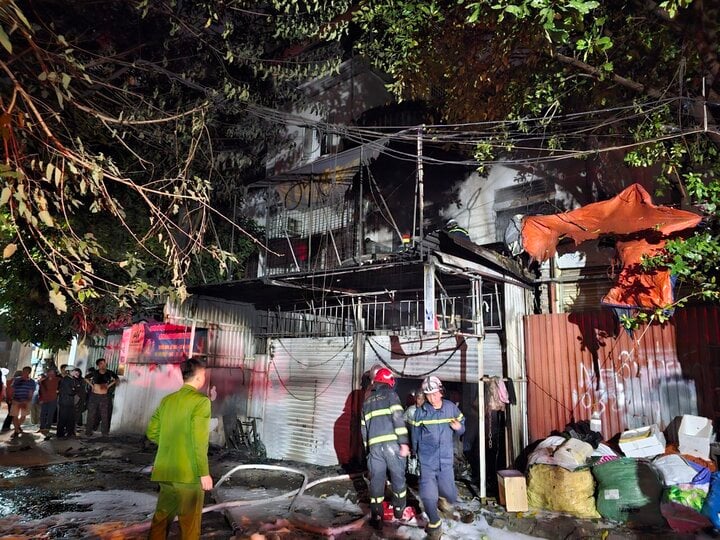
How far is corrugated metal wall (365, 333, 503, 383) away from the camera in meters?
8.72

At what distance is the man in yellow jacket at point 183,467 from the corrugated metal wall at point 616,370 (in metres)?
5.92

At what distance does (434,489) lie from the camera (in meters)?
5.98

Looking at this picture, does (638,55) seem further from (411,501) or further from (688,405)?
(411,501)

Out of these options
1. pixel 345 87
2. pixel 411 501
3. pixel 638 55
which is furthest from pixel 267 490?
pixel 345 87

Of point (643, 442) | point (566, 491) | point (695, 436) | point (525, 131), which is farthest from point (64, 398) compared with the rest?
point (695, 436)

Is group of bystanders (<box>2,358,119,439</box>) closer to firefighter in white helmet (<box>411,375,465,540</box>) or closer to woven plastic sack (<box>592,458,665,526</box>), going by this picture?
firefighter in white helmet (<box>411,375,465,540</box>)

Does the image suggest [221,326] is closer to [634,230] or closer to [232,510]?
[232,510]

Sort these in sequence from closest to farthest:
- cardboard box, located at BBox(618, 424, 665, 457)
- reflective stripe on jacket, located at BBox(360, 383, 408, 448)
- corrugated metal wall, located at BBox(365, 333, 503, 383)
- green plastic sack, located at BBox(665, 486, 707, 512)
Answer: green plastic sack, located at BBox(665, 486, 707, 512)
reflective stripe on jacket, located at BBox(360, 383, 408, 448)
cardboard box, located at BBox(618, 424, 665, 457)
corrugated metal wall, located at BBox(365, 333, 503, 383)

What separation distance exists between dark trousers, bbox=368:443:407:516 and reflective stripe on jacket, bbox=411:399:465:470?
334mm

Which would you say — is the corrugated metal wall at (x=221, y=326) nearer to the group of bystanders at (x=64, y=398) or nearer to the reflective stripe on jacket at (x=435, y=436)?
the group of bystanders at (x=64, y=398)

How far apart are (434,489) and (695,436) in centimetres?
377

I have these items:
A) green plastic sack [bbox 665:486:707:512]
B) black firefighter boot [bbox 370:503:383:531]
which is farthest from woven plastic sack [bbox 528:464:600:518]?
→ black firefighter boot [bbox 370:503:383:531]

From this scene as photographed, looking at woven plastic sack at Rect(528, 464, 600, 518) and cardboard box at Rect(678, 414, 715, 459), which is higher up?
cardboard box at Rect(678, 414, 715, 459)

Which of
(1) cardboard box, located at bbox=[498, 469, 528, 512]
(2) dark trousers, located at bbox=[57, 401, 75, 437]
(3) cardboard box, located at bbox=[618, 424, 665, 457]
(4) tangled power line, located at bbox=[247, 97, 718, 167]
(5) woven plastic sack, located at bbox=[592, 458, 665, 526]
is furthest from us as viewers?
(2) dark trousers, located at bbox=[57, 401, 75, 437]
